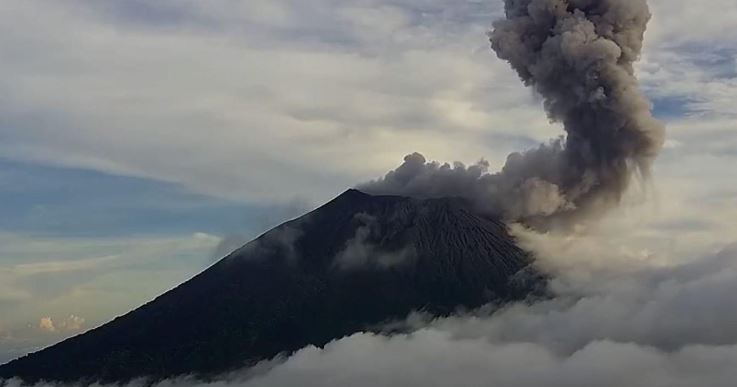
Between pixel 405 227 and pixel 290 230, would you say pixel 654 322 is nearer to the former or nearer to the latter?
pixel 405 227

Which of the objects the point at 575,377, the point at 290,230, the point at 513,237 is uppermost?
the point at 290,230

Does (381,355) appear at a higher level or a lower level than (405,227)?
lower

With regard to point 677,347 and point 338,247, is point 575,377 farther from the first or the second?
point 338,247

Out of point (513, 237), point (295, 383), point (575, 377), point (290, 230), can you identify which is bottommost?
point (575, 377)

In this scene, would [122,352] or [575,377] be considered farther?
[122,352]

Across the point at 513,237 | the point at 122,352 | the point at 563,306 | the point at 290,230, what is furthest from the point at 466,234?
the point at 122,352

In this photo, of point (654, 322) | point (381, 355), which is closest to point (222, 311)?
point (381, 355)
